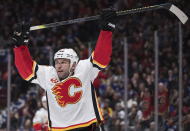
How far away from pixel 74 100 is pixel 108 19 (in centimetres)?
74

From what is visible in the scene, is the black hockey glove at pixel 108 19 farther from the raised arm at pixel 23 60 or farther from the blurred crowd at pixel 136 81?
the blurred crowd at pixel 136 81

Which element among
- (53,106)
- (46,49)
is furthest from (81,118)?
(46,49)

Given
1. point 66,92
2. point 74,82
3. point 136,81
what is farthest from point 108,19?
point 136,81

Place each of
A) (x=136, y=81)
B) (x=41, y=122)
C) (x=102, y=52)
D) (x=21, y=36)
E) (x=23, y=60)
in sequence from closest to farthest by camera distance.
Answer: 1. (x=102, y=52)
2. (x=23, y=60)
3. (x=21, y=36)
4. (x=41, y=122)
5. (x=136, y=81)

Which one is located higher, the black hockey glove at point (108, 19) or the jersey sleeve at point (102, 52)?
the black hockey glove at point (108, 19)

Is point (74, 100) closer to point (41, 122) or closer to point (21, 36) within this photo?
point (21, 36)

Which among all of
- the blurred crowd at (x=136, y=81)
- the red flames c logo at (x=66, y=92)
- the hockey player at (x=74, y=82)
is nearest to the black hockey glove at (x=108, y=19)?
the hockey player at (x=74, y=82)

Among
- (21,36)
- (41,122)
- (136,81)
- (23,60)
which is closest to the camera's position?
(23,60)

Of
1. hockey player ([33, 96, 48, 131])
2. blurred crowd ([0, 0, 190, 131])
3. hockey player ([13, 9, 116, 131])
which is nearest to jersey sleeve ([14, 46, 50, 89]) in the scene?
hockey player ([13, 9, 116, 131])

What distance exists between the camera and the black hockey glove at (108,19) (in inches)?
176

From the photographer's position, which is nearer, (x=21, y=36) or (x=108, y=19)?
(x=108, y=19)

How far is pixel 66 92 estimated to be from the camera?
4.50m

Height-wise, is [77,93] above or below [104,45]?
below

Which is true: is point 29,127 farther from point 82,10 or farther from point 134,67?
point 82,10
